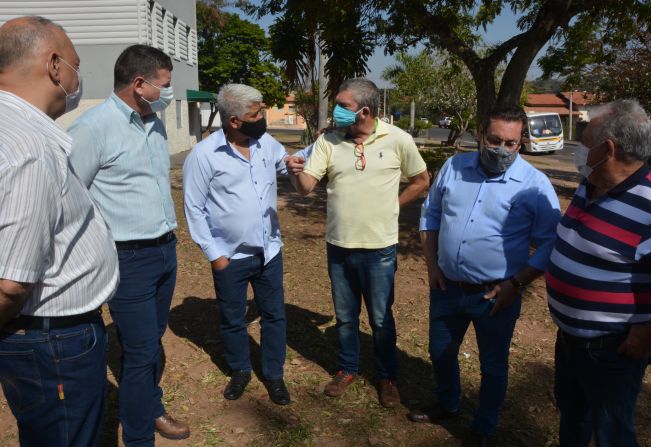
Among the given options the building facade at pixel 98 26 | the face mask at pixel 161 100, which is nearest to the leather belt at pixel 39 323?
the face mask at pixel 161 100

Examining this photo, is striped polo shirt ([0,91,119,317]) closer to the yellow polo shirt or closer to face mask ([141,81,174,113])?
face mask ([141,81,174,113])

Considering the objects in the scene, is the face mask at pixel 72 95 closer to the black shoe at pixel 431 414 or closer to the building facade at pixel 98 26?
the black shoe at pixel 431 414

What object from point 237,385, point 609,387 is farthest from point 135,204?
point 609,387

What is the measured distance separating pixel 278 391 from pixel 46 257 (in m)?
2.22

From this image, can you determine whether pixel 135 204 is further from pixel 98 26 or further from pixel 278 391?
pixel 98 26

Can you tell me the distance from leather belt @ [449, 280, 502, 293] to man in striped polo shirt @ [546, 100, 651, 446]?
44cm

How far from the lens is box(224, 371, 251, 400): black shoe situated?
3.71 meters

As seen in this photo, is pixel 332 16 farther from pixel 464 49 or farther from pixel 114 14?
pixel 114 14

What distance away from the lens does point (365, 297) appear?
3.59 metres

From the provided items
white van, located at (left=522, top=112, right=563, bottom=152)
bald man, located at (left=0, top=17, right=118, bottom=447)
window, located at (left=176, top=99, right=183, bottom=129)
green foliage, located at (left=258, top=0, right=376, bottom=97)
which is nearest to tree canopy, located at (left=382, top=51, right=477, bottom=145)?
white van, located at (left=522, top=112, right=563, bottom=152)

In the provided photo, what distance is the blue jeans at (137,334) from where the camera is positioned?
285 cm

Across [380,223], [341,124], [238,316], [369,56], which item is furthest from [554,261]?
[369,56]

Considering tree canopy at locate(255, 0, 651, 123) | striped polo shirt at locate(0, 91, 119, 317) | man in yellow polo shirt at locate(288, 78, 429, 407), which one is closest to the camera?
striped polo shirt at locate(0, 91, 119, 317)

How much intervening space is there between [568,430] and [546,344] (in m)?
1.86
